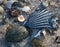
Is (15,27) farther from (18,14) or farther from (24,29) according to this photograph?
(18,14)

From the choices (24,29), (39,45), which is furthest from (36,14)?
(39,45)

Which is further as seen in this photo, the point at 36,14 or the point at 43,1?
the point at 43,1

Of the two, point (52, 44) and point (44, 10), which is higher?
point (44, 10)

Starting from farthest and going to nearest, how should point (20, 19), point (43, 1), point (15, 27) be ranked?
1. point (43, 1)
2. point (20, 19)
3. point (15, 27)

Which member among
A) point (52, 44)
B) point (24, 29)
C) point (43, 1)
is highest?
point (43, 1)

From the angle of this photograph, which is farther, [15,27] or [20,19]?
[20,19]

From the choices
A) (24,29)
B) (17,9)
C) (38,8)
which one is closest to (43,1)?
(38,8)

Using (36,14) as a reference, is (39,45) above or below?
below

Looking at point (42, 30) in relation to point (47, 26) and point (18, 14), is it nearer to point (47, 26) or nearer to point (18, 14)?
point (47, 26)

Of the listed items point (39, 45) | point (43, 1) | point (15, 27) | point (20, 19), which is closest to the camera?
point (39, 45)
